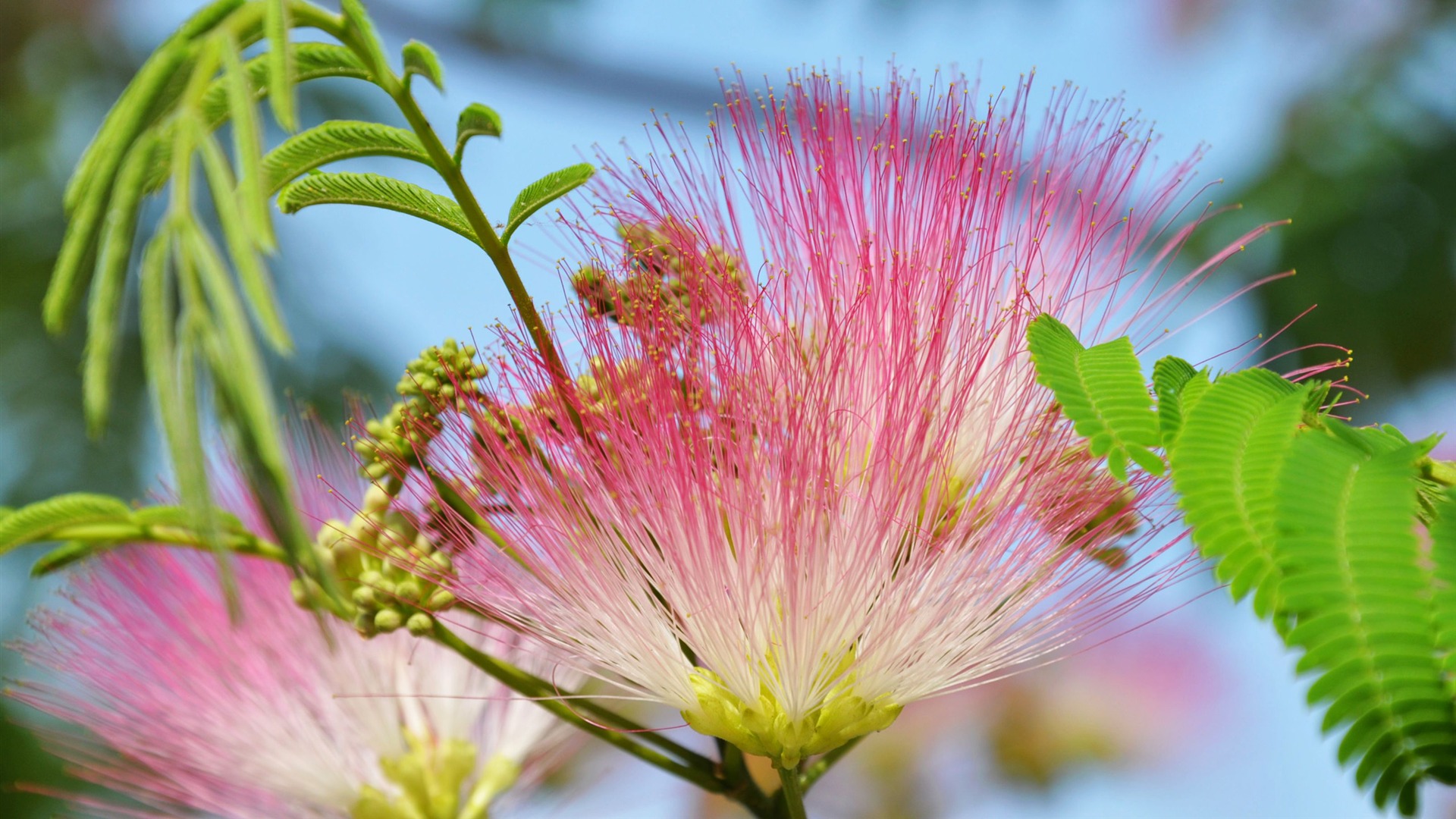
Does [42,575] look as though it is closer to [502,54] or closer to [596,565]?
[596,565]

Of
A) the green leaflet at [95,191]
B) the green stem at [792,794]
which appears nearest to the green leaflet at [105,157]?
the green leaflet at [95,191]

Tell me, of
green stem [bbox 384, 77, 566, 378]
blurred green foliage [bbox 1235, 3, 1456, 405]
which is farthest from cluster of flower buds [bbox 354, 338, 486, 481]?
blurred green foliage [bbox 1235, 3, 1456, 405]

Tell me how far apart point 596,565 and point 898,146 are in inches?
24.7

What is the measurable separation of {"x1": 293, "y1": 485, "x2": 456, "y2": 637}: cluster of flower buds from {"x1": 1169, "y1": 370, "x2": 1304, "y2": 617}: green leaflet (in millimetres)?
805

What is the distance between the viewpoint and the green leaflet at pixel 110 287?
729 millimetres

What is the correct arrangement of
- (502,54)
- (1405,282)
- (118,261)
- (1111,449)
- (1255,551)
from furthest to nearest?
(502,54)
(1405,282)
(1111,449)
(1255,551)
(118,261)

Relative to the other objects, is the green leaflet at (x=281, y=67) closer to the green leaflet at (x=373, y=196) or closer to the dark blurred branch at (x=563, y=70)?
the green leaflet at (x=373, y=196)

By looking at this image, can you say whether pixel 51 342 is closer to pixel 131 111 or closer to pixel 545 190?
pixel 545 190

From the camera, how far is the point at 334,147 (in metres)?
1.16

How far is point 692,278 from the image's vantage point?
1.32m

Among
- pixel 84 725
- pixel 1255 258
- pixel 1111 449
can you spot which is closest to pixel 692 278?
pixel 1111 449

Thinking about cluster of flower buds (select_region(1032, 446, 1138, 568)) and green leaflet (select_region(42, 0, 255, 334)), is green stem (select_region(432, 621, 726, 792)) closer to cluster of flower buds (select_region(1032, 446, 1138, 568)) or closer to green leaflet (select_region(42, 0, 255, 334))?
cluster of flower buds (select_region(1032, 446, 1138, 568))

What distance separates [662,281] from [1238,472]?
65 cm

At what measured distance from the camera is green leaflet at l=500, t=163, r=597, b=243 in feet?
4.01
